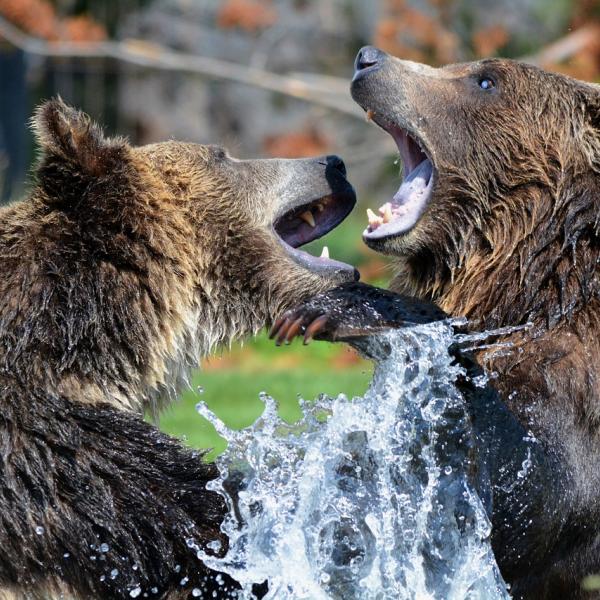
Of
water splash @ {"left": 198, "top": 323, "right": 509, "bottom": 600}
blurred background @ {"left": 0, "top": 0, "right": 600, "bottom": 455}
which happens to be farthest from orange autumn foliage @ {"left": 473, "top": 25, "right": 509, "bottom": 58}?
water splash @ {"left": 198, "top": 323, "right": 509, "bottom": 600}

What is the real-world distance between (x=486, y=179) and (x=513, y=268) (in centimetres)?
35

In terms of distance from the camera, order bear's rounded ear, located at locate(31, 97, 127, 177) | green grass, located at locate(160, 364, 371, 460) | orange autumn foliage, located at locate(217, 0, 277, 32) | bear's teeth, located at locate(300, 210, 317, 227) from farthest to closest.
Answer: orange autumn foliage, located at locate(217, 0, 277, 32) < green grass, located at locate(160, 364, 371, 460) < bear's teeth, located at locate(300, 210, 317, 227) < bear's rounded ear, located at locate(31, 97, 127, 177)

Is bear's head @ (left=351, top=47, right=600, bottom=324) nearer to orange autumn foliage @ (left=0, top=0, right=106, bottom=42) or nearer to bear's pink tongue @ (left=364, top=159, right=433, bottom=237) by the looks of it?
bear's pink tongue @ (left=364, top=159, right=433, bottom=237)

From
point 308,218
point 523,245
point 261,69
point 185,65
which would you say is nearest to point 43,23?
point 185,65

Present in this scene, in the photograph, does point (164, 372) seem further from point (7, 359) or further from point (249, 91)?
point (249, 91)

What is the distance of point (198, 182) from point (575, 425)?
1.59 meters

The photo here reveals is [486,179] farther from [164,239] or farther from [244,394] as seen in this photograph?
[244,394]

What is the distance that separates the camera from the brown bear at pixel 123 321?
146 inches

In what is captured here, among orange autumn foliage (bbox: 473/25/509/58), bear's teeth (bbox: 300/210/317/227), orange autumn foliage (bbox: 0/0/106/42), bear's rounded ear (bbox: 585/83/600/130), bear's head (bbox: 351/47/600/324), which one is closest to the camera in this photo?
bear's head (bbox: 351/47/600/324)

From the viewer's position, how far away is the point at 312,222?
488cm

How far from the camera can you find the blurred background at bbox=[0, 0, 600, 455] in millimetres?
11859

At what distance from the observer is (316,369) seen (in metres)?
11.8

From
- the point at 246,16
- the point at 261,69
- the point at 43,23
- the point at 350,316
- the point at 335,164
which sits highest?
the point at 246,16

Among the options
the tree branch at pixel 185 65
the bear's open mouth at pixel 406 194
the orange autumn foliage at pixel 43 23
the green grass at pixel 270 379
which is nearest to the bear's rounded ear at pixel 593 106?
the bear's open mouth at pixel 406 194
